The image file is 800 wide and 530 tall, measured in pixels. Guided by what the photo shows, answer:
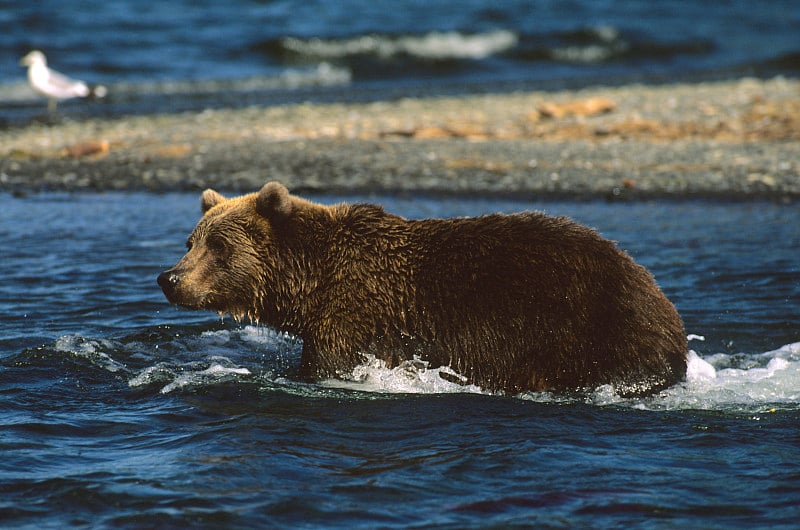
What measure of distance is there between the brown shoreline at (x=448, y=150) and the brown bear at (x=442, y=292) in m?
6.62

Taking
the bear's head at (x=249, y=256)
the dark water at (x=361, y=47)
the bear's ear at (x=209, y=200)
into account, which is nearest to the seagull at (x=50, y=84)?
the dark water at (x=361, y=47)

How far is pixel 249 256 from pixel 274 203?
1.22 feet

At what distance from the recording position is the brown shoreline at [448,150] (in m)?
14.0

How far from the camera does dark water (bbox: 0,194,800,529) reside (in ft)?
16.7

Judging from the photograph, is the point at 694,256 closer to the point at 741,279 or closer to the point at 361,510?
the point at 741,279

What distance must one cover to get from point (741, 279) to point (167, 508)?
634 cm

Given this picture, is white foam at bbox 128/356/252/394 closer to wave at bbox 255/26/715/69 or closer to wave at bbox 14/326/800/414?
wave at bbox 14/326/800/414

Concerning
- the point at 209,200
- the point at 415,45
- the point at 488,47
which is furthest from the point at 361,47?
the point at 209,200

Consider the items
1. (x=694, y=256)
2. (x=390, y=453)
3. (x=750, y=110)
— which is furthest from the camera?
(x=750, y=110)

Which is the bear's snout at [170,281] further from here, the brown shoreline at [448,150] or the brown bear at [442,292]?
the brown shoreline at [448,150]

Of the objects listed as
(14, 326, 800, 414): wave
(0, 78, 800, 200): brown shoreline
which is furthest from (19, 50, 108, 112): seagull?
(14, 326, 800, 414): wave

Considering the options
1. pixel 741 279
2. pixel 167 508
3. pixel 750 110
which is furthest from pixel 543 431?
pixel 750 110

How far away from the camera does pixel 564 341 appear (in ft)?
21.2

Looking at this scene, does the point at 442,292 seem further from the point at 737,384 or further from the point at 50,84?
the point at 50,84
